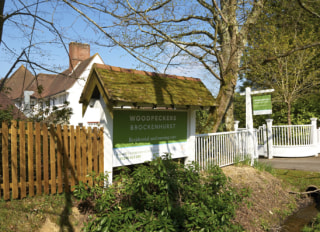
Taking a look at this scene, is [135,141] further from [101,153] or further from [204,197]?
[204,197]

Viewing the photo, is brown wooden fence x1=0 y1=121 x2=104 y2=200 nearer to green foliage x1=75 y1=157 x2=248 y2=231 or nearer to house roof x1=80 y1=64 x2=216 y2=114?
green foliage x1=75 y1=157 x2=248 y2=231

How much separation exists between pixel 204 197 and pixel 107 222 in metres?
1.93

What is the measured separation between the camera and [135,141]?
624 centimetres

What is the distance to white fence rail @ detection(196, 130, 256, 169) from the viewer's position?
26.7 ft

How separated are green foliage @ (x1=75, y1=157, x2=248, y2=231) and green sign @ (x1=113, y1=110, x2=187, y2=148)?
1.04 meters

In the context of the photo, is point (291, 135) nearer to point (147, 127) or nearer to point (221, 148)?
point (221, 148)

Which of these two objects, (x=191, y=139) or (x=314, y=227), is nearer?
(x=314, y=227)

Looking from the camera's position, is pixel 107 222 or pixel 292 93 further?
pixel 292 93

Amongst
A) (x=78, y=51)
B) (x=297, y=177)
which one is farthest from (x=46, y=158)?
(x=78, y=51)

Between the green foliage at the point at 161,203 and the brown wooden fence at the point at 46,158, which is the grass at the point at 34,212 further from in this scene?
the green foliage at the point at 161,203

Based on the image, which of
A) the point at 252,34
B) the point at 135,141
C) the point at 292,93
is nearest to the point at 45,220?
the point at 135,141

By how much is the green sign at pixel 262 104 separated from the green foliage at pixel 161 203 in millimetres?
7762

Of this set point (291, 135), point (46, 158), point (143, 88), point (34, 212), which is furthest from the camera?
point (291, 135)

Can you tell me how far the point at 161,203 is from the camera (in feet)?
15.0
